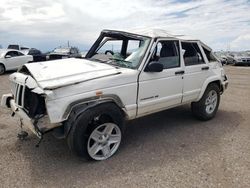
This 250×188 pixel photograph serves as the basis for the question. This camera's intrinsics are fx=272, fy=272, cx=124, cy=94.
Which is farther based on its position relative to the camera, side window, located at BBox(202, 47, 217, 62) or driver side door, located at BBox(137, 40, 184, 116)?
side window, located at BBox(202, 47, 217, 62)

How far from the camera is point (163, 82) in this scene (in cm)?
493

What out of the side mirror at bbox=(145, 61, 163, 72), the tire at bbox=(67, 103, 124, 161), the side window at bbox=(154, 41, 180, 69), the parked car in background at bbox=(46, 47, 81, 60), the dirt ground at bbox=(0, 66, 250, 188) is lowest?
the dirt ground at bbox=(0, 66, 250, 188)

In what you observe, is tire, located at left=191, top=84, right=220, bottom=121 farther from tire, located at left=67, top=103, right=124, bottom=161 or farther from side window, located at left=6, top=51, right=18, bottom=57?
side window, located at left=6, top=51, right=18, bottom=57

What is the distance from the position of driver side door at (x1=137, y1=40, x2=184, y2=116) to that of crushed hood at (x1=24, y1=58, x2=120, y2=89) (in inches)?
25.5

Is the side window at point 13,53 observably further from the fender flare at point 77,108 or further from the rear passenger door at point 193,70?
the fender flare at point 77,108

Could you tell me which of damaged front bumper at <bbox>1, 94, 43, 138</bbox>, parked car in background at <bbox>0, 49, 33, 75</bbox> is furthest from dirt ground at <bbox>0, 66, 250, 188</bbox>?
parked car in background at <bbox>0, 49, 33, 75</bbox>

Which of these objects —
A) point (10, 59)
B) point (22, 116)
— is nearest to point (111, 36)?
point (22, 116)

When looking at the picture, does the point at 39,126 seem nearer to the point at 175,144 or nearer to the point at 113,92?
the point at 113,92

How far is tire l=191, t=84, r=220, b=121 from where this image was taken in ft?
19.6

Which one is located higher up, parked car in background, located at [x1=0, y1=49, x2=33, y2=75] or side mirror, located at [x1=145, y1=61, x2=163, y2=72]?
side mirror, located at [x1=145, y1=61, x2=163, y2=72]

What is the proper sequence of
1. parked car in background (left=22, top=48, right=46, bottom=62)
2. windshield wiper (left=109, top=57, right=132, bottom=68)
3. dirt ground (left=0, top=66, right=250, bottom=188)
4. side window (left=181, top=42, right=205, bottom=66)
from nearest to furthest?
dirt ground (left=0, top=66, right=250, bottom=188)
windshield wiper (left=109, top=57, right=132, bottom=68)
side window (left=181, top=42, right=205, bottom=66)
parked car in background (left=22, top=48, right=46, bottom=62)

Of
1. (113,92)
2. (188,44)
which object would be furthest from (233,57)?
(113,92)

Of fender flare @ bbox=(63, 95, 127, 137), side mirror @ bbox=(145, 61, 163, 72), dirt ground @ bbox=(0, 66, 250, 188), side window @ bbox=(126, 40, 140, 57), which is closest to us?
dirt ground @ bbox=(0, 66, 250, 188)

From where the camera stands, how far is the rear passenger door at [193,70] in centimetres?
546
